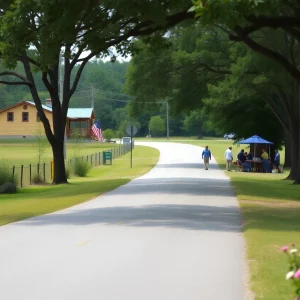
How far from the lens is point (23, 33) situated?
71.5ft

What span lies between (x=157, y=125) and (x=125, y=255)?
172m

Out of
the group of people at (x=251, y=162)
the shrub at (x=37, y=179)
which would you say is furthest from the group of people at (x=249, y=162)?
the shrub at (x=37, y=179)

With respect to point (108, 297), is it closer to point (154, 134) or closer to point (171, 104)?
point (171, 104)

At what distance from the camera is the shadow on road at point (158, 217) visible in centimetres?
1842

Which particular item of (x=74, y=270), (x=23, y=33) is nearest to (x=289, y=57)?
(x=23, y=33)

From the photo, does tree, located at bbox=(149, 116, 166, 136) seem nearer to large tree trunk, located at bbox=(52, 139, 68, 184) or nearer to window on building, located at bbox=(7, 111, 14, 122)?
window on building, located at bbox=(7, 111, 14, 122)

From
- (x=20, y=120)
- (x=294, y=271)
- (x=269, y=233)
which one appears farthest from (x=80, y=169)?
(x=20, y=120)

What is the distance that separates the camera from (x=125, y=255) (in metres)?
13.0

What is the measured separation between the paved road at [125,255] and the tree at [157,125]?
160185 millimetres

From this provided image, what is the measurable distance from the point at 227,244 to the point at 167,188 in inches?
742

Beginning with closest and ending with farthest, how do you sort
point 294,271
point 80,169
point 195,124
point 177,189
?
point 294,271 < point 177,189 < point 80,169 < point 195,124

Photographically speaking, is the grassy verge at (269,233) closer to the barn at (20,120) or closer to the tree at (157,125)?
the barn at (20,120)

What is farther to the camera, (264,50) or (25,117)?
(25,117)

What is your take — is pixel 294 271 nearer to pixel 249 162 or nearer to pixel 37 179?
pixel 37 179
